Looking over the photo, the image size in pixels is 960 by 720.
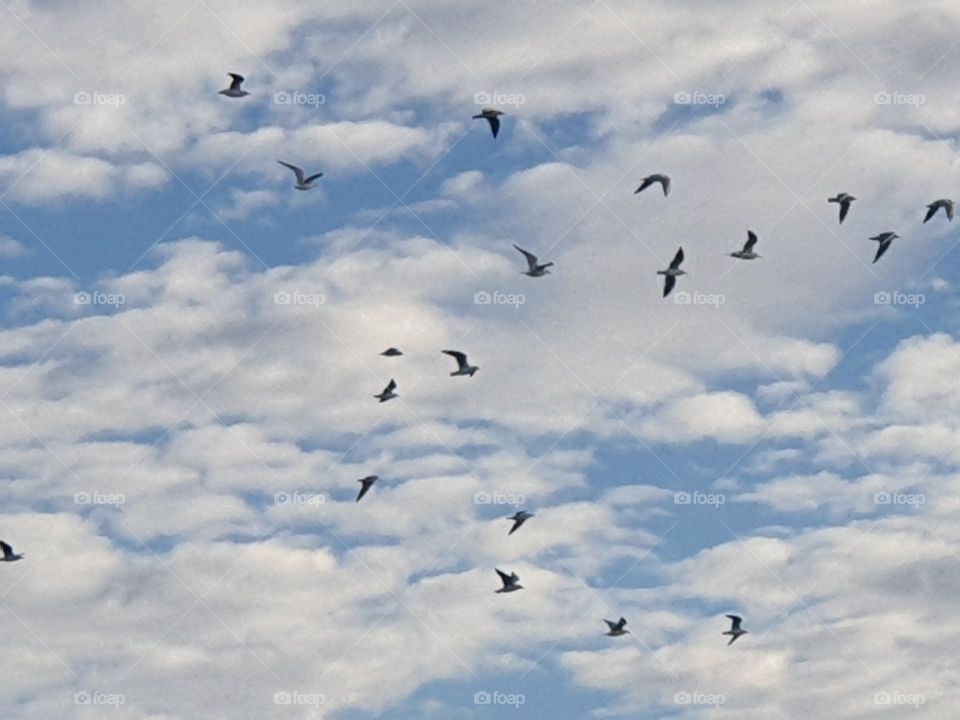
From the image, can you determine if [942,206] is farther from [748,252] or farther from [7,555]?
[7,555]

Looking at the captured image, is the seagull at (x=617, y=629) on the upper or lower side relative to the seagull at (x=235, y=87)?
lower

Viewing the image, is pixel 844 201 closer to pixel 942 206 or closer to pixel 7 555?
pixel 942 206

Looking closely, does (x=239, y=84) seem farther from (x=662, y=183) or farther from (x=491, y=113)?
(x=662, y=183)

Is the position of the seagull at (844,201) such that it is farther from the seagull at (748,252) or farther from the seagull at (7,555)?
the seagull at (7,555)

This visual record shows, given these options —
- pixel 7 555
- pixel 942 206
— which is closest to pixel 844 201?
pixel 942 206

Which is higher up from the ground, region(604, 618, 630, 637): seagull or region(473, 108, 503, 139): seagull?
region(473, 108, 503, 139): seagull

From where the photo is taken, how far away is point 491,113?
13200cm

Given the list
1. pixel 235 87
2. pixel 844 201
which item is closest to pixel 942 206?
pixel 844 201

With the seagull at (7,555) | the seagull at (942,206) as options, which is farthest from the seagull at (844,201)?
the seagull at (7,555)

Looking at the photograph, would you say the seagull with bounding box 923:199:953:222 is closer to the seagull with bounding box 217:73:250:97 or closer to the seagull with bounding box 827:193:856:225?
the seagull with bounding box 827:193:856:225

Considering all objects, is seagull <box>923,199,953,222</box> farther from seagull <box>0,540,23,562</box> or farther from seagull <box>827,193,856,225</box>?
seagull <box>0,540,23,562</box>

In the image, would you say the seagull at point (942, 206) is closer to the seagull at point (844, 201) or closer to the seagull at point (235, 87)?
the seagull at point (844, 201)

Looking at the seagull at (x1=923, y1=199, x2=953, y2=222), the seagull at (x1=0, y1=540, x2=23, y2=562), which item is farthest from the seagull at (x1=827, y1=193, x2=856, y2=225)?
the seagull at (x1=0, y1=540, x2=23, y2=562)

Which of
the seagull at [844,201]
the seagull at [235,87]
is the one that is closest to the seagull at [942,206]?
the seagull at [844,201]
